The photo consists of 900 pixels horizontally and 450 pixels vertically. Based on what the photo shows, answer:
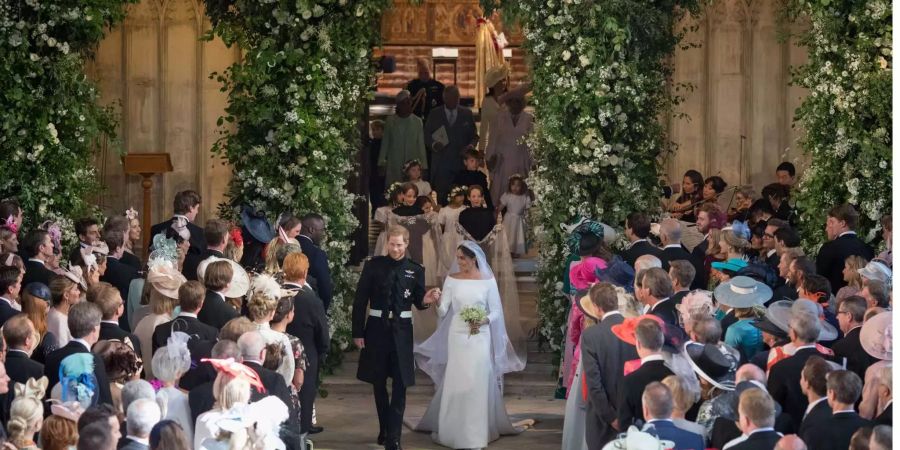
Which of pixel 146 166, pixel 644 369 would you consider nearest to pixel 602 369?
pixel 644 369

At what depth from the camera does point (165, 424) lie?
7.29 metres

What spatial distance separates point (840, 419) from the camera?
8.13 meters

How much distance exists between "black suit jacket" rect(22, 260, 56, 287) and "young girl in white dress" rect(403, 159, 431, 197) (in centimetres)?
626

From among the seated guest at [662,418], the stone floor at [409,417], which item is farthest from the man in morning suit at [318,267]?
the seated guest at [662,418]

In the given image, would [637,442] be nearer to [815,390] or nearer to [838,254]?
[815,390]

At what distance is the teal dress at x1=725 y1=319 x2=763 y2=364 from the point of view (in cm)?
1013

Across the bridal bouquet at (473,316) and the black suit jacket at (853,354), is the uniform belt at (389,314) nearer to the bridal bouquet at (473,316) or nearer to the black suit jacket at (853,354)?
the bridal bouquet at (473,316)

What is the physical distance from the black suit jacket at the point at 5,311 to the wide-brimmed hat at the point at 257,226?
318 cm

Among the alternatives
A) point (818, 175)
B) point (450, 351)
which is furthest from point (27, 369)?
point (818, 175)

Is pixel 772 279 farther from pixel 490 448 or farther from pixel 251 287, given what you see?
pixel 251 287

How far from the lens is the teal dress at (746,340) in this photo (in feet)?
33.2

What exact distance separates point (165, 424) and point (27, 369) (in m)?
2.00

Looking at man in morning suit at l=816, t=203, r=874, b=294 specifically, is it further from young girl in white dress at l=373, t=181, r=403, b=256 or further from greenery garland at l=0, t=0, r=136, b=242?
greenery garland at l=0, t=0, r=136, b=242

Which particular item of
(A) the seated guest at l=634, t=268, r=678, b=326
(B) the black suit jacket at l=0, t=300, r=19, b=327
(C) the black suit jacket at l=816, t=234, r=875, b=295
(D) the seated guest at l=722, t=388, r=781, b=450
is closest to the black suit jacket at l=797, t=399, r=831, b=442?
(D) the seated guest at l=722, t=388, r=781, b=450
